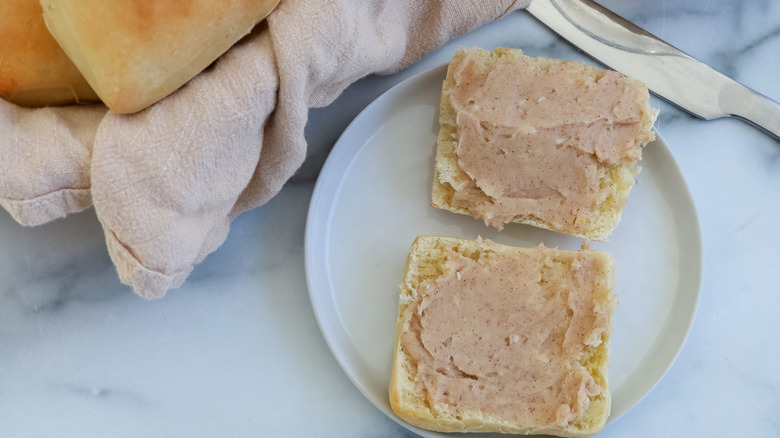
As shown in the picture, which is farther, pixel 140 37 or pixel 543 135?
pixel 543 135

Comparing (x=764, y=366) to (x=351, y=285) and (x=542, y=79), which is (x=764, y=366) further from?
(x=351, y=285)

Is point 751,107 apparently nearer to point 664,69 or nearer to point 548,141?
point 664,69

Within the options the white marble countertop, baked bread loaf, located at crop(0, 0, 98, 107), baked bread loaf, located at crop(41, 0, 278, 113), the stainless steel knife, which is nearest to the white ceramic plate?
the white marble countertop

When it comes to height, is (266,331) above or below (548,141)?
below

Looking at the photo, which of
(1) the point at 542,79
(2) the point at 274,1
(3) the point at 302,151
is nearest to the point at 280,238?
(3) the point at 302,151

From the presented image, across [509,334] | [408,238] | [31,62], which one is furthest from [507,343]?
[31,62]

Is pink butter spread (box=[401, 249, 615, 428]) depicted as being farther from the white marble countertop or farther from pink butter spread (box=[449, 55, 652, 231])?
the white marble countertop

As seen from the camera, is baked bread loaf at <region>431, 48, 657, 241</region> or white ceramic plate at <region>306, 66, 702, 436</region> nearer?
baked bread loaf at <region>431, 48, 657, 241</region>
